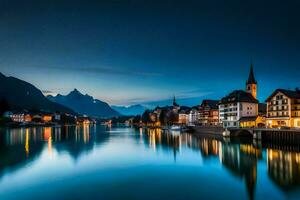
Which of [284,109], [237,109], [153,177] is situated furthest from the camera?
[237,109]

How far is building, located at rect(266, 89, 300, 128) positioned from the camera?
2899 inches

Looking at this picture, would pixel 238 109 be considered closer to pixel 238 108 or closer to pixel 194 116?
pixel 238 108

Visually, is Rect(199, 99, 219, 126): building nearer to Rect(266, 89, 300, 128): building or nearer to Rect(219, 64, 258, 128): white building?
Rect(219, 64, 258, 128): white building

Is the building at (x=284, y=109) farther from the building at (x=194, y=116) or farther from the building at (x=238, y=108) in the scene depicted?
the building at (x=194, y=116)

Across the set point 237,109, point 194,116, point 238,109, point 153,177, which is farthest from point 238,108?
point 194,116

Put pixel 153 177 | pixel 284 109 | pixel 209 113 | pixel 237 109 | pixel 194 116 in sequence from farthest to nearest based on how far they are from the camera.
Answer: pixel 194 116
pixel 209 113
pixel 237 109
pixel 284 109
pixel 153 177

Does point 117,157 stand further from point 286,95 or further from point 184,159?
point 286,95

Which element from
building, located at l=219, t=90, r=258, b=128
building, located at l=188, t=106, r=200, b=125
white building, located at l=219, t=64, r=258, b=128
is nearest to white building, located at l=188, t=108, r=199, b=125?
building, located at l=188, t=106, r=200, b=125

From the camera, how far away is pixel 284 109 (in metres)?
75.8

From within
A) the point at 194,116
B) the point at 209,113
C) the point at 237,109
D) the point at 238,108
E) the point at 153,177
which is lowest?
the point at 153,177

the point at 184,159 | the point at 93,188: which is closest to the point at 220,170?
the point at 184,159

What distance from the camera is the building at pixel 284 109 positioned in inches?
2899

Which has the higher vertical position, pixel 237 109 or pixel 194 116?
pixel 237 109

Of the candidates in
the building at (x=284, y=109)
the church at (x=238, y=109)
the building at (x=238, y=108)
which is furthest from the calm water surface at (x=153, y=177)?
the building at (x=238, y=108)
